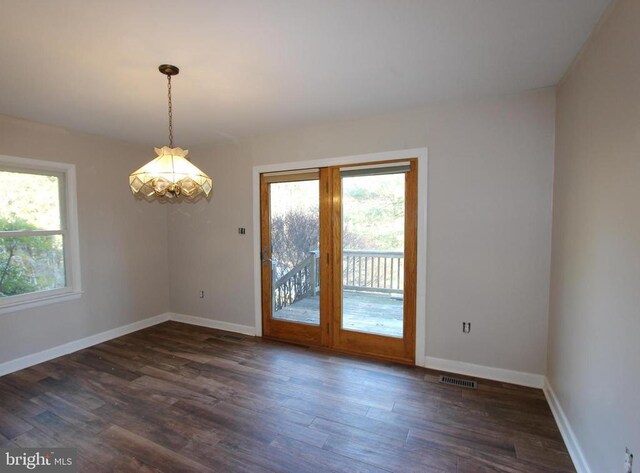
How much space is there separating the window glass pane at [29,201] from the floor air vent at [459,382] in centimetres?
436

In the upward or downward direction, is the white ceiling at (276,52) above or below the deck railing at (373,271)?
above

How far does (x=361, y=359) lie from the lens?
325 centimetres

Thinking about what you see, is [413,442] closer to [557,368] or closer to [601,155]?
[557,368]

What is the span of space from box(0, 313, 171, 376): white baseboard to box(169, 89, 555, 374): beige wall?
3.24 metres

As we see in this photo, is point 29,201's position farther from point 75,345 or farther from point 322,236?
point 322,236

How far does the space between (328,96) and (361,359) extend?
2626 millimetres

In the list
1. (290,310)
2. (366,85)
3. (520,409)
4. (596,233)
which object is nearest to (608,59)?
(596,233)

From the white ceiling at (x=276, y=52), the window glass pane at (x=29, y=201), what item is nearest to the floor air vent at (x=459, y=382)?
the white ceiling at (x=276, y=52)

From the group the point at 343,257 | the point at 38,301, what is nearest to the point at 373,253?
the point at 343,257

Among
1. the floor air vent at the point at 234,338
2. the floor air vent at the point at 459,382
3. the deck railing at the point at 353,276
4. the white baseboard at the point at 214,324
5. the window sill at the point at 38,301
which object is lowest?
the floor air vent at the point at 234,338


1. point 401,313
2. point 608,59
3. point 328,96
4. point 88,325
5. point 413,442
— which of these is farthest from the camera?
point 88,325

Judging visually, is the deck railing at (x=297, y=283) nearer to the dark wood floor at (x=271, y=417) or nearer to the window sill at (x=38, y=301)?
the dark wood floor at (x=271, y=417)

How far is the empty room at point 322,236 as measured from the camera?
1.63 metres

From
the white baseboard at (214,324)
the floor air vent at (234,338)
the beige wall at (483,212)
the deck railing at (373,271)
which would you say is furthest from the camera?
the white baseboard at (214,324)
